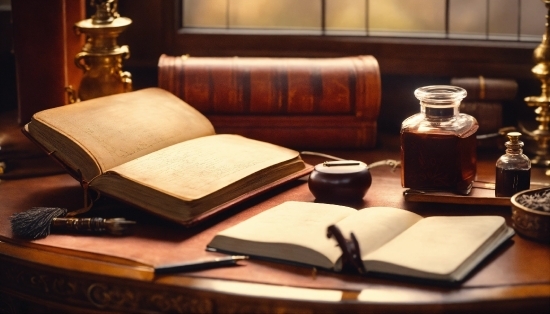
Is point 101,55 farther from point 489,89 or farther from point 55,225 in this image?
point 489,89

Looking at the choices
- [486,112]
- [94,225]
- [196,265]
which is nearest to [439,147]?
[486,112]

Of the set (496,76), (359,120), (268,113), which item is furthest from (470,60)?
(268,113)

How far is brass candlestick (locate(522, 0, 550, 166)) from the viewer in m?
2.25

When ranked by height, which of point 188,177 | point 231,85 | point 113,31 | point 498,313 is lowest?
point 498,313

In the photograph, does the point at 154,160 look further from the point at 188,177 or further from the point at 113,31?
the point at 113,31

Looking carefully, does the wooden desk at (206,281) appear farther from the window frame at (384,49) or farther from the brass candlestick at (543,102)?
the window frame at (384,49)

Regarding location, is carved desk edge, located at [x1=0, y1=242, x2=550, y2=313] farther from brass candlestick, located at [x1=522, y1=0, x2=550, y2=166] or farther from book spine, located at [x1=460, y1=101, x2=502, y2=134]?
book spine, located at [x1=460, y1=101, x2=502, y2=134]

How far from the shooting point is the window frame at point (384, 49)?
2.52 m

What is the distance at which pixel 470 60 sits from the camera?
2.55 m

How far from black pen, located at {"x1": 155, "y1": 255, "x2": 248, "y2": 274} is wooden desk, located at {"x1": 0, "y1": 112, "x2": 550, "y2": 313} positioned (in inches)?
0.5

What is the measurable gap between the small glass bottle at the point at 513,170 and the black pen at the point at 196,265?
69 cm

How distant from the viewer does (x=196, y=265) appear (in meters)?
1.54

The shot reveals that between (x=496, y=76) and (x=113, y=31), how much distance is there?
1137mm

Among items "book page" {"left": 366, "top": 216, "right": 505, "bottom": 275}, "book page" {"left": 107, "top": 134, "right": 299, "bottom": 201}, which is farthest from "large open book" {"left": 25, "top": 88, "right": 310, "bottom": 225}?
"book page" {"left": 366, "top": 216, "right": 505, "bottom": 275}
